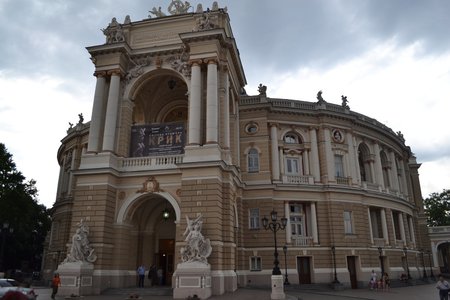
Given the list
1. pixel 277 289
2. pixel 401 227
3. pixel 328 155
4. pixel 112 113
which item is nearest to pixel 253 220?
pixel 328 155

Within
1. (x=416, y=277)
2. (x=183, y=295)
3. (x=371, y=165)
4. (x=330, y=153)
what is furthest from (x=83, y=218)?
(x=416, y=277)

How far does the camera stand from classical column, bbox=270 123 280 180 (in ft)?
106

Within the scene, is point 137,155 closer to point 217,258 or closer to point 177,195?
point 177,195

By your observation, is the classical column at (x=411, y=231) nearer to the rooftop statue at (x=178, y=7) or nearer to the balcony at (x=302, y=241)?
the balcony at (x=302, y=241)

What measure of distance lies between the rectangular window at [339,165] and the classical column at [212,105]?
15.2 meters

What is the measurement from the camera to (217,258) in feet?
68.9

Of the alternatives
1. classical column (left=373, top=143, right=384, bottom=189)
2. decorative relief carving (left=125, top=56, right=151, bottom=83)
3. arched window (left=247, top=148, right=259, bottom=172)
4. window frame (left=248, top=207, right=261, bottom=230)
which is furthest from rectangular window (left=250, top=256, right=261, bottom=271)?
decorative relief carving (left=125, top=56, right=151, bottom=83)

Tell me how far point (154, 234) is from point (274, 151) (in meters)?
12.7

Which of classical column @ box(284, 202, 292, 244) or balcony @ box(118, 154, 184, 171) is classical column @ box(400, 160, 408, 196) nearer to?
classical column @ box(284, 202, 292, 244)

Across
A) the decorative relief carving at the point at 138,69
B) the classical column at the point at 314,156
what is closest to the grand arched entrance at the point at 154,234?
the decorative relief carving at the point at 138,69

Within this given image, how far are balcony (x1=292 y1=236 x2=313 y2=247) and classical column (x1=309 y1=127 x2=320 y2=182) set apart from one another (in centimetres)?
517

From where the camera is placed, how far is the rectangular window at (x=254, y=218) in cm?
3098

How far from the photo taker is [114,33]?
91.0ft

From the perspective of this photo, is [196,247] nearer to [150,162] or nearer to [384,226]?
[150,162]
